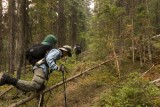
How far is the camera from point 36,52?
28.8ft

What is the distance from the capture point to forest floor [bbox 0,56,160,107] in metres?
9.73

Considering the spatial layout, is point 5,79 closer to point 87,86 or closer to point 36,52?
point 36,52

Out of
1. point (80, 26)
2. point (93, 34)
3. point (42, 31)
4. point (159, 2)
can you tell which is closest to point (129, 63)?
point (93, 34)

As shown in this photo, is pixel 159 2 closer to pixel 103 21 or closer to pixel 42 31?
pixel 42 31

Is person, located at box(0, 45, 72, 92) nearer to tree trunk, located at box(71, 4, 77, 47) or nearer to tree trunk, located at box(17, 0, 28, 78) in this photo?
tree trunk, located at box(17, 0, 28, 78)

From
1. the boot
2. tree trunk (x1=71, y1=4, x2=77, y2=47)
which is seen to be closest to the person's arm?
the boot

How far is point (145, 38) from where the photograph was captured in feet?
43.5

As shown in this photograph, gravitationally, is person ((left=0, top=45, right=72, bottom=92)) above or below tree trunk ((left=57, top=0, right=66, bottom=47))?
below

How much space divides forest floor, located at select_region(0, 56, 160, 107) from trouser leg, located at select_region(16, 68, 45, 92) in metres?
0.71

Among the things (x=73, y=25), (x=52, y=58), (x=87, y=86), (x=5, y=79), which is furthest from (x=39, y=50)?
(x=73, y=25)

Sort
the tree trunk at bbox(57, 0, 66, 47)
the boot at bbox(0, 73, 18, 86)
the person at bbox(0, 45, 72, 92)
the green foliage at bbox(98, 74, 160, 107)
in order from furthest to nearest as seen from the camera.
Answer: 1. the tree trunk at bbox(57, 0, 66, 47)
2. the person at bbox(0, 45, 72, 92)
3. the boot at bbox(0, 73, 18, 86)
4. the green foliage at bbox(98, 74, 160, 107)

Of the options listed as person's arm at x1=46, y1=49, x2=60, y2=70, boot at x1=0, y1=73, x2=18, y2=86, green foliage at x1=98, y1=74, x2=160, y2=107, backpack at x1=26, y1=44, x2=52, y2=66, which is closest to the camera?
green foliage at x1=98, y1=74, x2=160, y2=107

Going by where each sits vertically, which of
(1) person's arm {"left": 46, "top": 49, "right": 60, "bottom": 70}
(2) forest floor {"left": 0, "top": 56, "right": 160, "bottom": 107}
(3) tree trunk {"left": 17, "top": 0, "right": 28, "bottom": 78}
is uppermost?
(3) tree trunk {"left": 17, "top": 0, "right": 28, "bottom": 78}

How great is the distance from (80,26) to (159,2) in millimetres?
11788
